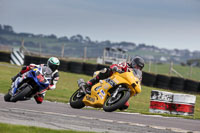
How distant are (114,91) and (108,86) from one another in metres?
0.28

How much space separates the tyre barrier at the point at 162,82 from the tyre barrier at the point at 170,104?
1036cm

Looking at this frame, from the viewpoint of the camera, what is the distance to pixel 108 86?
1045 cm

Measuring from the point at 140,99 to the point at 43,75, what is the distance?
→ 957 cm

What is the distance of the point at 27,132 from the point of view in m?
7.23

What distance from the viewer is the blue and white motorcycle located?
392 inches

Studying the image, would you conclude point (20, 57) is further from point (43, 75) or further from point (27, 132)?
point (27, 132)

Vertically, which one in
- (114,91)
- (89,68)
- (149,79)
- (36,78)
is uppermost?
(89,68)

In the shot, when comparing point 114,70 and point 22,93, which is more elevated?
point 114,70

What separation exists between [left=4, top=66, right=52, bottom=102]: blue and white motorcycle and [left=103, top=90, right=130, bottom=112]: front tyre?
161cm

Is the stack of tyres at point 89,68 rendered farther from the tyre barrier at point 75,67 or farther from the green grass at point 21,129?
the green grass at point 21,129

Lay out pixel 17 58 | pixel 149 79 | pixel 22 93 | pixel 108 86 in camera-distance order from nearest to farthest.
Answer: pixel 22 93 → pixel 108 86 → pixel 149 79 → pixel 17 58

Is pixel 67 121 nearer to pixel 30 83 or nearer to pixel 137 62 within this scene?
pixel 30 83

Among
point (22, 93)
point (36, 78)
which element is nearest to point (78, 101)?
point (36, 78)

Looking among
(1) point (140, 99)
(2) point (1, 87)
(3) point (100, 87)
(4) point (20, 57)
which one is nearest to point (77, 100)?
(3) point (100, 87)
